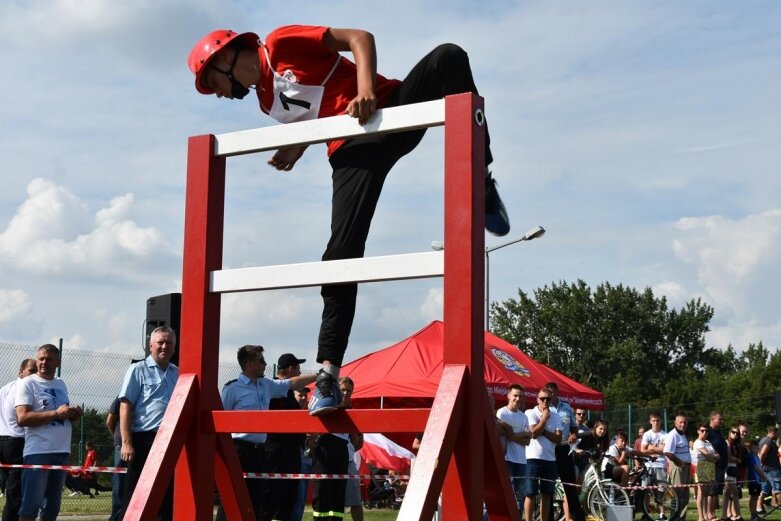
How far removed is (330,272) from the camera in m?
3.47

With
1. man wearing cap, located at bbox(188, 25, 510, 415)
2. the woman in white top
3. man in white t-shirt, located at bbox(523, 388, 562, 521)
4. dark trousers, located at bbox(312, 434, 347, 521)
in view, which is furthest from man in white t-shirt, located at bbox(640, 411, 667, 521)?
man wearing cap, located at bbox(188, 25, 510, 415)

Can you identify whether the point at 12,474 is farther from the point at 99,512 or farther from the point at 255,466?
the point at 99,512

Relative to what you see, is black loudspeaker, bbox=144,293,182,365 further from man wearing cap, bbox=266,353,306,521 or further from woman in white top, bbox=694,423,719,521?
woman in white top, bbox=694,423,719,521

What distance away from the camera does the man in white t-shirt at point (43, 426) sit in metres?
8.06

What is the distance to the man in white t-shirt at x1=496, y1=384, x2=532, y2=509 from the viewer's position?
11195 mm

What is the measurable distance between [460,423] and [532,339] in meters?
71.5

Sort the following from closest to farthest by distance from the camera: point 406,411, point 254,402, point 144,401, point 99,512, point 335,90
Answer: point 406,411, point 335,90, point 144,401, point 254,402, point 99,512

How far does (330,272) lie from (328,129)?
0.52 m

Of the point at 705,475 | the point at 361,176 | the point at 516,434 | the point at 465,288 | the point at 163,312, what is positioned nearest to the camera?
the point at 465,288

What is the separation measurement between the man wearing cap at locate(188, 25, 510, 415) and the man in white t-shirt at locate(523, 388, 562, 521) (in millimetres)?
8168

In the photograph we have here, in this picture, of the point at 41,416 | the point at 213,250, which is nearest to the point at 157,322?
the point at 41,416

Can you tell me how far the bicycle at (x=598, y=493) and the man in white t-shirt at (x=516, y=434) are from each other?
376 centimetres

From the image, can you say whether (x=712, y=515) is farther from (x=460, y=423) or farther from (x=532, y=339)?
(x=532, y=339)

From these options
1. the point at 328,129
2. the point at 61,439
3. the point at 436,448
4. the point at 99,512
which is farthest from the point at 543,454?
the point at 436,448
